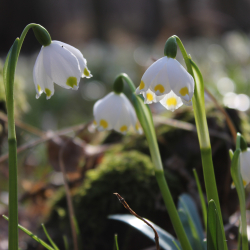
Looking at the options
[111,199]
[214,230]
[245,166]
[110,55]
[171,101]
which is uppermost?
[110,55]

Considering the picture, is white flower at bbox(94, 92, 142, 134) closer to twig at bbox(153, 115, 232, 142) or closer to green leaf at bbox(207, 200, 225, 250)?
green leaf at bbox(207, 200, 225, 250)

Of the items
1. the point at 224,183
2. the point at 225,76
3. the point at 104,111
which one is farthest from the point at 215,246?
the point at 225,76

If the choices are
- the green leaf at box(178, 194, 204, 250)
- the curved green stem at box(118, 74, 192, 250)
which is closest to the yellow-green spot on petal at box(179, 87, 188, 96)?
the curved green stem at box(118, 74, 192, 250)

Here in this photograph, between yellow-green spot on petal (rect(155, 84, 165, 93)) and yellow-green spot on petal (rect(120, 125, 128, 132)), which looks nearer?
yellow-green spot on petal (rect(155, 84, 165, 93))

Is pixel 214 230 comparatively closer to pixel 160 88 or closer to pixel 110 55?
pixel 160 88

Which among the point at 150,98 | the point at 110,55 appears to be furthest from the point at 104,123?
the point at 110,55

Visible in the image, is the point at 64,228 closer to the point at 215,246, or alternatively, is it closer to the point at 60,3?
the point at 215,246
